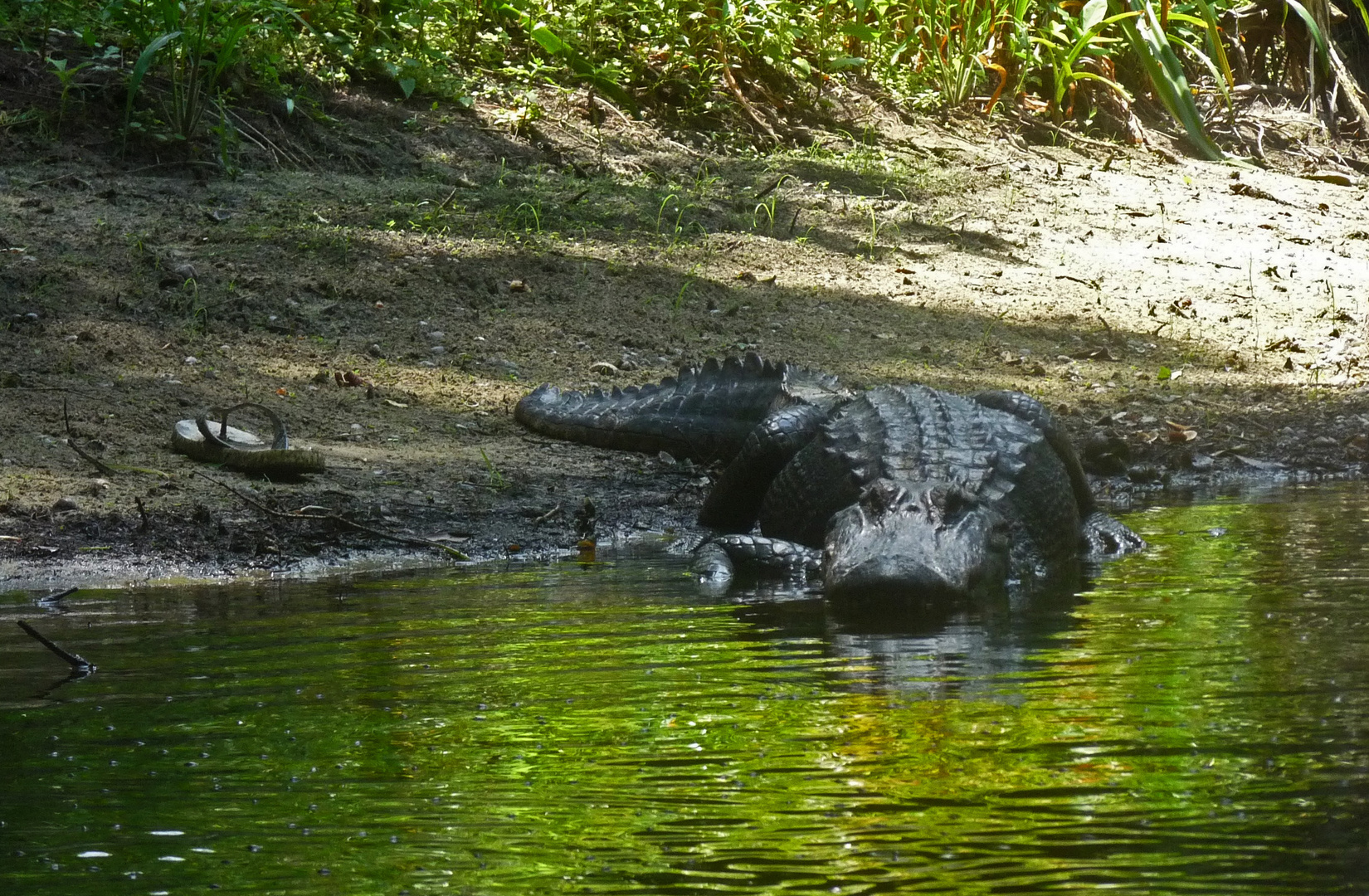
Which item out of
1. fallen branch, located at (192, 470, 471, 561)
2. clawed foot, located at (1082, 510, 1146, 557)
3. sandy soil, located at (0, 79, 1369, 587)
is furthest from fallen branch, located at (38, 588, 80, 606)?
clawed foot, located at (1082, 510, 1146, 557)

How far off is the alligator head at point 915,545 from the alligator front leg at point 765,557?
137 mm

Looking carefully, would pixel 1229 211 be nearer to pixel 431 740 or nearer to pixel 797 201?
pixel 797 201

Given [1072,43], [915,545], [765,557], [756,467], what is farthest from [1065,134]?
[915,545]

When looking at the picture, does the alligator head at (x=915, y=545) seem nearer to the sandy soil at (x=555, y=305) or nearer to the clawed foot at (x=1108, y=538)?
the clawed foot at (x=1108, y=538)

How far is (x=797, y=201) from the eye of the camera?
10.0 m

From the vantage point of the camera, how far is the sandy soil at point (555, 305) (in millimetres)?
5539

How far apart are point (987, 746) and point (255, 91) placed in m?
8.16

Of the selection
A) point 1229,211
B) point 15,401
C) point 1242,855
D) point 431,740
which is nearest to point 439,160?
point 15,401

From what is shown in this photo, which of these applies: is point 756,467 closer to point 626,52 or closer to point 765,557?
point 765,557

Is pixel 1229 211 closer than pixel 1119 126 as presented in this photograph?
Yes

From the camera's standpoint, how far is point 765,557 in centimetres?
488

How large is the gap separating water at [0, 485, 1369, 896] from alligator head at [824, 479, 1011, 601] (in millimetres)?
156

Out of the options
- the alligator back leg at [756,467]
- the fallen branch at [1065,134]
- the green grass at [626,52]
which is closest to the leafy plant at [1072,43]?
the green grass at [626,52]

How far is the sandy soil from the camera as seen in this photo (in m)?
5.54
